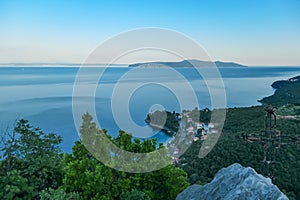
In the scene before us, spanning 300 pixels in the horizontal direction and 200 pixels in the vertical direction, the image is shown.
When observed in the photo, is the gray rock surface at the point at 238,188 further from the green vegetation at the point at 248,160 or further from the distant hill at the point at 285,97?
the distant hill at the point at 285,97

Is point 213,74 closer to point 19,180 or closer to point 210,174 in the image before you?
point 19,180

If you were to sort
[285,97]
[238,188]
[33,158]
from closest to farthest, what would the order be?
[238,188]
[33,158]
[285,97]

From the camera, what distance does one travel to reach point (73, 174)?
3648 mm

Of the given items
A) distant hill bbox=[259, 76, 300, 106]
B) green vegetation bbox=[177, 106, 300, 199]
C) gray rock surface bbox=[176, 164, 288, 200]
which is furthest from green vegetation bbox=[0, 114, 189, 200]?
distant hill bbox=[259, 76, 300, 106]

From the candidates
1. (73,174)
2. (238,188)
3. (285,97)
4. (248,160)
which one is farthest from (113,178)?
(285,97)

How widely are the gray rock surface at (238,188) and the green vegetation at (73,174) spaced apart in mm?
798

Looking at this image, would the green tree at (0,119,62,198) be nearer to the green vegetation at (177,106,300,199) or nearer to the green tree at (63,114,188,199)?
the green tree at (63,114,188,199)

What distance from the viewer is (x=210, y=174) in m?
9.87

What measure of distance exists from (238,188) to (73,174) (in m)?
2.18

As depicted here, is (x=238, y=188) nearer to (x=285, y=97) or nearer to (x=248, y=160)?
(x=248, y=160)

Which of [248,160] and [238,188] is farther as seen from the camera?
[248,160]

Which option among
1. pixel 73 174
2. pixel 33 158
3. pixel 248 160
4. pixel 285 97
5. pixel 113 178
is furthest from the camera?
pixel 285 97

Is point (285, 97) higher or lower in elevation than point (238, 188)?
lower

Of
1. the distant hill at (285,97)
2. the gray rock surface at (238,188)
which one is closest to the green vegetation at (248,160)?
the gray rock surface at (238,188)
